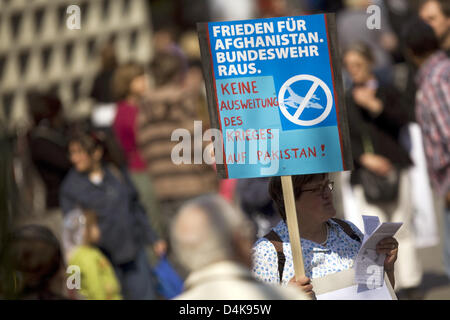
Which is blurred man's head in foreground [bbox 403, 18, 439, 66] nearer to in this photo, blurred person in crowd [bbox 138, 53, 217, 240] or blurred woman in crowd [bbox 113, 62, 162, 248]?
blurred person in crowd [bbox 138, 53, 217, 240]

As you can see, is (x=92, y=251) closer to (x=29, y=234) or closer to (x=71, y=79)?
(x=29, y=234)

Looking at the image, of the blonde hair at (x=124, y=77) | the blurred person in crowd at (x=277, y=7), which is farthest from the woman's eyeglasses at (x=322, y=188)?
the blurred person in crowd at (x=277, y=7)

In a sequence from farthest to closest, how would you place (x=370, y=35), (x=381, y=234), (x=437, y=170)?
(x=370, y=35) → (x=437, y=170) → (x=381, y=234)

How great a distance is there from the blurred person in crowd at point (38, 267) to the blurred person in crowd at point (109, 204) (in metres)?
2.25

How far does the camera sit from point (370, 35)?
986 centimetres

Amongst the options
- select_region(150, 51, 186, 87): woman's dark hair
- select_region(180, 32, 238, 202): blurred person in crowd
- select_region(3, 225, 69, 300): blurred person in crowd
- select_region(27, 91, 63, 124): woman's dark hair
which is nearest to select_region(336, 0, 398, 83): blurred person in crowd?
select_region(180, 32, 238, 202): blurred person in crowd

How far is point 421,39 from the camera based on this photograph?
6.46 meters

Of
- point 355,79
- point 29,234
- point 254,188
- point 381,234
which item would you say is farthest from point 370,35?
point 381,234

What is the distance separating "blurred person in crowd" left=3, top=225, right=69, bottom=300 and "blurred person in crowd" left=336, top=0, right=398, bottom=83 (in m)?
4.90

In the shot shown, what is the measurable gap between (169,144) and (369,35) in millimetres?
2772

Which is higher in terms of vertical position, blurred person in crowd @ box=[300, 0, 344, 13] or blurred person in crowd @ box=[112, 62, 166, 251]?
blurred person in crowd @ box=[300, 0, 344, 13]

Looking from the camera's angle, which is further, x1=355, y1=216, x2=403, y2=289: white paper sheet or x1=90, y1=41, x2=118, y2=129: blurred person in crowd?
x1=90, y1=41, x2=118, y2=129: blurred person in crowd

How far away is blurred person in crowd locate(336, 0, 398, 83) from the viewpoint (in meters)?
9.52

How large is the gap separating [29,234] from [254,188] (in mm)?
2196
